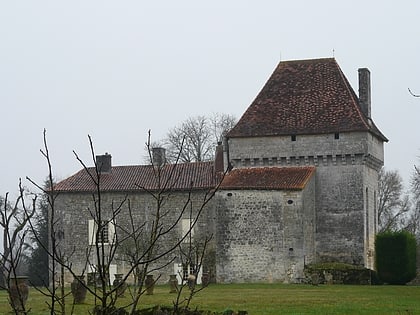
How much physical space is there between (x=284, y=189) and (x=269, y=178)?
1.31 metres

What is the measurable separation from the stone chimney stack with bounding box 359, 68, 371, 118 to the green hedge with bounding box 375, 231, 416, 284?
6960 mm

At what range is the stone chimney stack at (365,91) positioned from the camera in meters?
41.5

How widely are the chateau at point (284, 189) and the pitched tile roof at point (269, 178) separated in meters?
0.05

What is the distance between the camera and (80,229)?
4259cm

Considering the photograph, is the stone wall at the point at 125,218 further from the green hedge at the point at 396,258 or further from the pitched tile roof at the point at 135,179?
the green hedge at the point at 396,258

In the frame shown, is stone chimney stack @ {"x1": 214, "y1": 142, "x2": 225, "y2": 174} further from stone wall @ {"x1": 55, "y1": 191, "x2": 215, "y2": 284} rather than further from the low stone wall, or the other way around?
the low stone wall

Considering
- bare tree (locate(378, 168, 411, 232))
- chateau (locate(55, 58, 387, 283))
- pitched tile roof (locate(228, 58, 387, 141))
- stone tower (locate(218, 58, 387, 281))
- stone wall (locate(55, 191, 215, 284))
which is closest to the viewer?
chateau (locate(55, 58, 387, 283))

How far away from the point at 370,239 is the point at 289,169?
18.8 ft

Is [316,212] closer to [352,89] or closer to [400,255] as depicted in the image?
[400,255]

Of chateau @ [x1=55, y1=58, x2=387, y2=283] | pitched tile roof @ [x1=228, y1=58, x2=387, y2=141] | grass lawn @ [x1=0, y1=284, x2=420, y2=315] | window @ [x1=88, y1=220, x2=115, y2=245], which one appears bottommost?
grass lawn @ [x1=0, y1=284, x2=420, y2=315]

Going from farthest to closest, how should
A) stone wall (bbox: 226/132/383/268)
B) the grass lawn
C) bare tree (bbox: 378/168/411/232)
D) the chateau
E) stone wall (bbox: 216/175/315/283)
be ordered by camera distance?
bare tree (bbox: 378/168/411/232) < stone wall (bbox: 226/132/383/268) < the chateau < stone wall (bbox: 216/175/315/283) < the grass lawn

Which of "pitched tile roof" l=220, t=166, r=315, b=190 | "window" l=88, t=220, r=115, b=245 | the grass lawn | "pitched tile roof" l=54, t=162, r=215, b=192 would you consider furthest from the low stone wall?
"window" l=88, t=220, r=115, b=245

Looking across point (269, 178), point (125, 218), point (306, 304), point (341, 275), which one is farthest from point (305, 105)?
point (306, 304)

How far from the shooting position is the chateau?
123 ft
